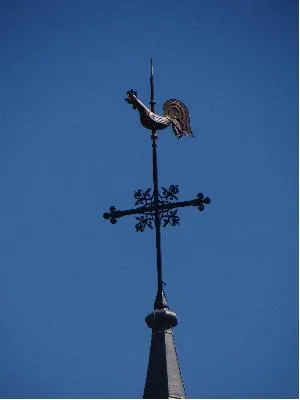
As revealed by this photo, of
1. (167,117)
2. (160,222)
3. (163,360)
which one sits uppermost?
(167,117)

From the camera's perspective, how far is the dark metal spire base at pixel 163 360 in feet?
20.6

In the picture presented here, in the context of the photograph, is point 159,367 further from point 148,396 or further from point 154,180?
point 154,180

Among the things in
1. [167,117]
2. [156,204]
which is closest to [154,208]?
[156,204]

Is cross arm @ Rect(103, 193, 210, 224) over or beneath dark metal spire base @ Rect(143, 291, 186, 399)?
over

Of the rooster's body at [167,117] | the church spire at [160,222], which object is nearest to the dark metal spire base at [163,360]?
the church spire at [160,222]

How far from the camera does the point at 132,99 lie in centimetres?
895

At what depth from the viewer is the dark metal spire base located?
627 centimetres

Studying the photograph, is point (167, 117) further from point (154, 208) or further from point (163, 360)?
point (163, 360)

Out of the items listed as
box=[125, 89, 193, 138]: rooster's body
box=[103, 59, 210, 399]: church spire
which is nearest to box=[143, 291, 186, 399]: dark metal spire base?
box=[103, 59, 210, 399]: church spire

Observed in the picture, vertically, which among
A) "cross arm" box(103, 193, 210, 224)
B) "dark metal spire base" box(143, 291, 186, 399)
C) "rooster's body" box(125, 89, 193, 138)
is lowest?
"dark metal spire base" box(143, 291, 186, 399)

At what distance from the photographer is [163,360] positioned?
658 cm

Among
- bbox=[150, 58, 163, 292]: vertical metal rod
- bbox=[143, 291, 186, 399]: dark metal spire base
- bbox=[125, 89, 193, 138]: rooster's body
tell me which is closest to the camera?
bbox=[143, 291, 186, 399]: dark metal spire base

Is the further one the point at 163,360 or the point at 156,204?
the point at 156,204

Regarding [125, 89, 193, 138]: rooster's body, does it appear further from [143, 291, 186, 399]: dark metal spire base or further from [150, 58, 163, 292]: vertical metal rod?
[143, 291, 186, 399]: dark metal spire base
